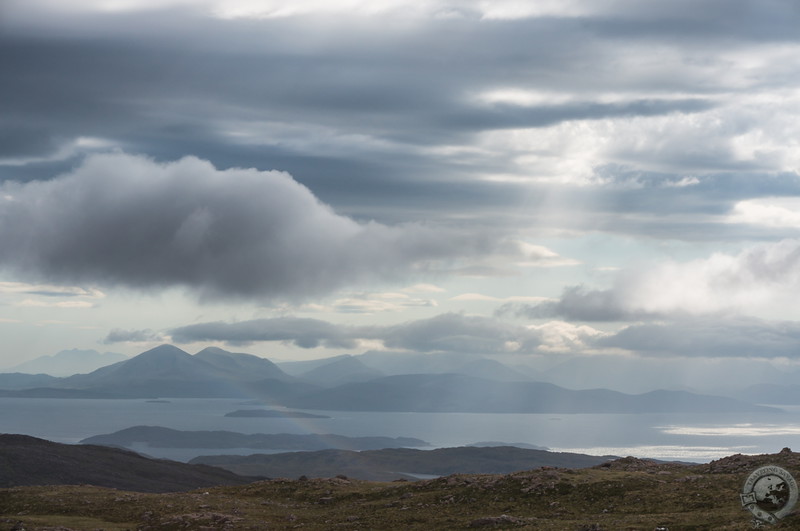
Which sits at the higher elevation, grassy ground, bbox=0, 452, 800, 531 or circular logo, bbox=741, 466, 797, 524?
circular logo, bbox=741, 466, 797, 524

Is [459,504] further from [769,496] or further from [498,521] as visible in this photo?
[769,496]

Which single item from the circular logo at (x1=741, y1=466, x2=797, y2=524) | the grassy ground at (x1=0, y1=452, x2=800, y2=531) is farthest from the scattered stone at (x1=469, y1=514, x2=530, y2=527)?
the circular logo at (x1=741, y1=466, x2=797, y2=524)

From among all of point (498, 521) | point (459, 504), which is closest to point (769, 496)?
point (498, 521)

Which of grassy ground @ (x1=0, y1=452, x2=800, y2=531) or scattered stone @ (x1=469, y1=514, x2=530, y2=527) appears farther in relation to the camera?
scattered stone @ (x1=469, y1=514, x2=530, y2=527)

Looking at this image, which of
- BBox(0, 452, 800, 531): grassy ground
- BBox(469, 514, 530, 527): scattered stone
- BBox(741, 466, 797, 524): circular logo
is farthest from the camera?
BBox(469, 514, 530, 527): scattered stone

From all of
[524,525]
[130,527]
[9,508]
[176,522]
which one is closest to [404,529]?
[524,525]

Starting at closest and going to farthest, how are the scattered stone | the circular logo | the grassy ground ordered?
the circular logo
the grassy ground
the scattered stone

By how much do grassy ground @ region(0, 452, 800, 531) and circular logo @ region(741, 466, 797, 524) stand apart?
1.14 metres

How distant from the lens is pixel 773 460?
2549 inches

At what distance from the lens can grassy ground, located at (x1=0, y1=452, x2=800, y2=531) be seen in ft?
177

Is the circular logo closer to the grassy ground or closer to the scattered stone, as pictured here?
the grassy ground

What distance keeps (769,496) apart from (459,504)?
27294mm

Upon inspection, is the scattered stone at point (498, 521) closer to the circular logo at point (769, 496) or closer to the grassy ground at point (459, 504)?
the grassy ground at point (459, 504)

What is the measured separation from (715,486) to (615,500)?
26.4 ft
